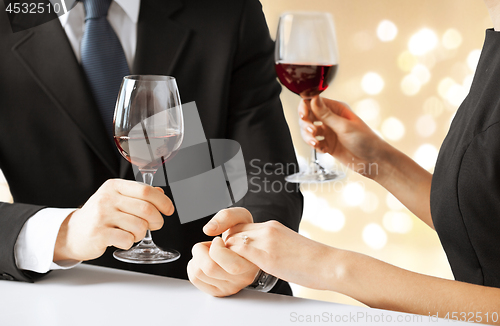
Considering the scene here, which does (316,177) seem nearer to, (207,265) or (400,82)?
(207,265)

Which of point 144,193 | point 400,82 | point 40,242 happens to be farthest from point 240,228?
point 400,82

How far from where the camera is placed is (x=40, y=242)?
0.75 meters

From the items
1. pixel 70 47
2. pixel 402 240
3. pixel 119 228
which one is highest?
pixel 70 47

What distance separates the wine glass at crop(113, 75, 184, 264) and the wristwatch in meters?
0.15

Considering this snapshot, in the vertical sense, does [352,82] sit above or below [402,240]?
above

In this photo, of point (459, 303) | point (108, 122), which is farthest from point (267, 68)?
point (459, 303)

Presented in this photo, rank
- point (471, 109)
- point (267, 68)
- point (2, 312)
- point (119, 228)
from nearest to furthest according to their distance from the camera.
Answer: point (2, 312)
point (119, 228)
point (471, 109)
point (267, 68)

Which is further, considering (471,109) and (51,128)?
(51,128)

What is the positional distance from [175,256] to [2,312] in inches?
10.3

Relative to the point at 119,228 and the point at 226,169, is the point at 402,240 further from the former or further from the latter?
the point at 119,228

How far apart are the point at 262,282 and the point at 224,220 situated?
0.46ft

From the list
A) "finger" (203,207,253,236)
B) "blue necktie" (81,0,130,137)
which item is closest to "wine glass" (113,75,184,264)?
"finger" (203,207,253,236)

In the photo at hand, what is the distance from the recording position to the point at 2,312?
0.60 m

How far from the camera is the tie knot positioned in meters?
1.09
